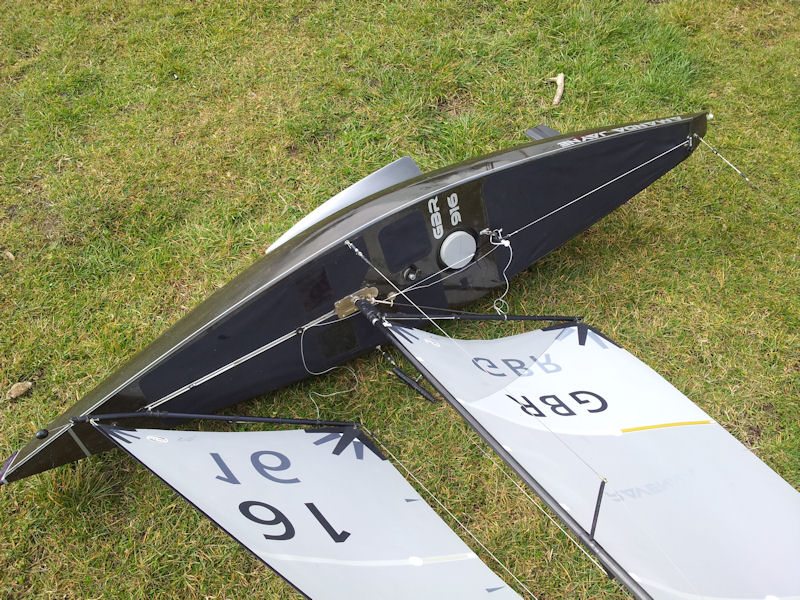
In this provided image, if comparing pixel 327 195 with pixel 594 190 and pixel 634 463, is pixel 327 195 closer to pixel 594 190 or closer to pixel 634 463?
pixel 594 190

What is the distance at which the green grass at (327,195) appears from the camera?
371 cm

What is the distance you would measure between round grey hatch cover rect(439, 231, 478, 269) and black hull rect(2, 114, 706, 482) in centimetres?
4

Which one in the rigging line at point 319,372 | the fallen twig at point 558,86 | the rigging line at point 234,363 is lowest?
the rigging line at point 319,372

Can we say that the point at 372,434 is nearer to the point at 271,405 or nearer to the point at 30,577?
the point at 271,405

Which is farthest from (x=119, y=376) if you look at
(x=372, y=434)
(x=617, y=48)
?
(x=617, y=48)

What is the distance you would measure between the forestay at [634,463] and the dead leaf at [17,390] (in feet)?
8.88

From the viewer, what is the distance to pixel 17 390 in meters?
4.13

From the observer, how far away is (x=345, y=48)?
18.9ft

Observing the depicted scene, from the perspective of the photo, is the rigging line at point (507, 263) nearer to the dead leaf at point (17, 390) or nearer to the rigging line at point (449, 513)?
the rigging line at point (449, 513)

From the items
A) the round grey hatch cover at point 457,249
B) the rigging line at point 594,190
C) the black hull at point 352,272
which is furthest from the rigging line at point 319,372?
the rigging line at point 594,190

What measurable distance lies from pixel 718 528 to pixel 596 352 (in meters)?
1.19

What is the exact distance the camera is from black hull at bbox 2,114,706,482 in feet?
11.3

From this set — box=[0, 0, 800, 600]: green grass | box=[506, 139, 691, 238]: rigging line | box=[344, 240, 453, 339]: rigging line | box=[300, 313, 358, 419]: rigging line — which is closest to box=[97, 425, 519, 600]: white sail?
box=[300, 313, 358, 419]: rigging line

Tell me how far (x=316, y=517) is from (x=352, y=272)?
1440 millimetres
